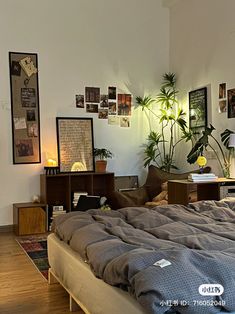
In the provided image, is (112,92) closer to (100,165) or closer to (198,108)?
(100,165)


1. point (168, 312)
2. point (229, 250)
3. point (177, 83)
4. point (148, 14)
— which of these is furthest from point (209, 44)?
point (168, 312)

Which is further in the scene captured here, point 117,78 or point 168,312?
point 117,78

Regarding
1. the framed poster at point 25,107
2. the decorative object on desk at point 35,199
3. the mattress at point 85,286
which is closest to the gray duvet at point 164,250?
the mattress at point 85,286

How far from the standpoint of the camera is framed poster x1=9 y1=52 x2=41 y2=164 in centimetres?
562

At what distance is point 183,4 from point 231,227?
4.54 m

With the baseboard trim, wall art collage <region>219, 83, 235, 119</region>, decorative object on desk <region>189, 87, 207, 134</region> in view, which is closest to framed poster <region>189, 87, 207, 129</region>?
decorative object on desk <region>189, 87, 207, 134</region>

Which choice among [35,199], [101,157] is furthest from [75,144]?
[35,199]

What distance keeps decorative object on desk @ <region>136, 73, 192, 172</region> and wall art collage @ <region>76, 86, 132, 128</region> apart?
0.23 meters

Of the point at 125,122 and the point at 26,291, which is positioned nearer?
the point at 26,291

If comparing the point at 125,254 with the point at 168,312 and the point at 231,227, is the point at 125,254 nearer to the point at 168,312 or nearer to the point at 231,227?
the point at 168,312

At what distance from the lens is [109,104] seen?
6223 millimetres

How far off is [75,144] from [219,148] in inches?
79.7

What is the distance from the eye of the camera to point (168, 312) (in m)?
1.59

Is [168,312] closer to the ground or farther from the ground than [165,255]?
closer to the ground
